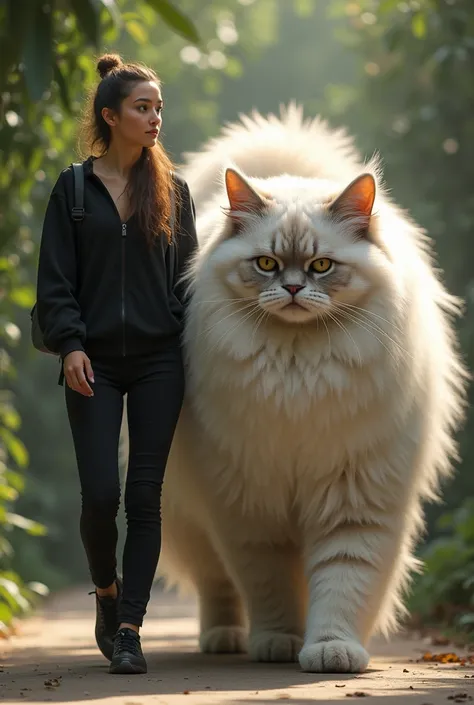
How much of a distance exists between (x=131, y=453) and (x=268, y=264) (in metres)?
0.91

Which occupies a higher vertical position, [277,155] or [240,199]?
[277,155]

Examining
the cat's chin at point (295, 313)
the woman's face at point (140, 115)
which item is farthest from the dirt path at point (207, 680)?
the woman's face at point (140, 115)

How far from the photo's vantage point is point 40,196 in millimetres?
9016

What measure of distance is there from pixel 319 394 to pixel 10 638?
3.61 metres

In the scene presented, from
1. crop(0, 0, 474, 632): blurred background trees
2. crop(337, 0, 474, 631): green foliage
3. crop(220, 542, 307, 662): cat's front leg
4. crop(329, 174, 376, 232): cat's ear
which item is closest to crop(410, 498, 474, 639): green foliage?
crop(0, 0, 474, 632): blurred background trees

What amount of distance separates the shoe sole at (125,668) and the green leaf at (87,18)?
2.35m

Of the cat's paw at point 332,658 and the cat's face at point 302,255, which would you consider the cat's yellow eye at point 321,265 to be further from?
the cat's paw at point 332,658

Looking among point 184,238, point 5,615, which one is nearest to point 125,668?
point 184,238

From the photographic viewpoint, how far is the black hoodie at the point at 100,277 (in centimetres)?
470

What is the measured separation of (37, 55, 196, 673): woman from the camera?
464 centimetres


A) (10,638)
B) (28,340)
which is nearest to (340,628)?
(10,638)

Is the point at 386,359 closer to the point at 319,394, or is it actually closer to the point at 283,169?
the point at 319,394

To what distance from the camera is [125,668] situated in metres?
4.52

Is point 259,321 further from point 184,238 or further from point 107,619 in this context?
point 107,619
